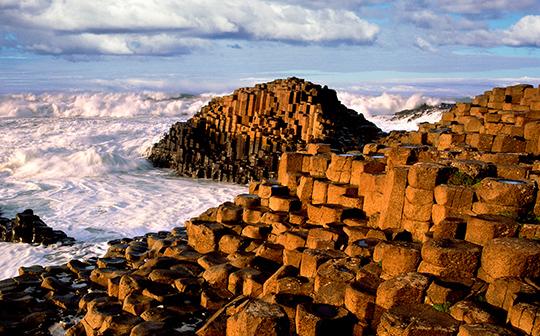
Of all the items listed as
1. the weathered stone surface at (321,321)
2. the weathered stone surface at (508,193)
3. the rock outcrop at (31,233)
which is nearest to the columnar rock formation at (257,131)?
the rock outcrop at (31,233)

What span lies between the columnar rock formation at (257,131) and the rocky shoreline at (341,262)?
15.1 metres

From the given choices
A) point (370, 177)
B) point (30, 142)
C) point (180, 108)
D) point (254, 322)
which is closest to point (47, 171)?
point (30, 142)

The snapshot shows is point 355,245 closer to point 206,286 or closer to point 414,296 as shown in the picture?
point 414,296

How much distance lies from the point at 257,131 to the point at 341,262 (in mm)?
22787

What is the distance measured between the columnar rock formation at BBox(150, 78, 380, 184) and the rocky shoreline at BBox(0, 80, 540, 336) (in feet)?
49.6

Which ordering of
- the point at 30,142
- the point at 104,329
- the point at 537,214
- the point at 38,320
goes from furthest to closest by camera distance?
the point at 30,142, the point at 38,320, the point at 104,329, the point at 537,214

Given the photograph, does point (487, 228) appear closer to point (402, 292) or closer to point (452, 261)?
point (452, 261)

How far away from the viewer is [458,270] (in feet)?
22.1

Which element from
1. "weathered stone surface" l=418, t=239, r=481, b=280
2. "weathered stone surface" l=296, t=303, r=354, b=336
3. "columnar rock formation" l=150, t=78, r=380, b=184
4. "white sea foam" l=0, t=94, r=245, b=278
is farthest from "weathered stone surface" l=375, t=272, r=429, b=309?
"columnar rock formation" l=150, t=78, r=380, b=184

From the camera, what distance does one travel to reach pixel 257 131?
3036 centimetres

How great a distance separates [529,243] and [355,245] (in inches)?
101

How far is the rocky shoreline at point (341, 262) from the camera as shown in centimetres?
629

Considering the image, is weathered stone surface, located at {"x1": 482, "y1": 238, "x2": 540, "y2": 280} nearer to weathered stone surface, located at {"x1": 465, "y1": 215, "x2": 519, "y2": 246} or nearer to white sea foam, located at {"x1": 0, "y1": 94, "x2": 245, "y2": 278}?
weathered stone surface, located at {"x1": 465, "y1": 215, "x2": 519, "y2": 246}

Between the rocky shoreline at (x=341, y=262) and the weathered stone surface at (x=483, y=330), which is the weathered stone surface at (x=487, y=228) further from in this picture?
the weathered stone surface at (x=483, y=330)
